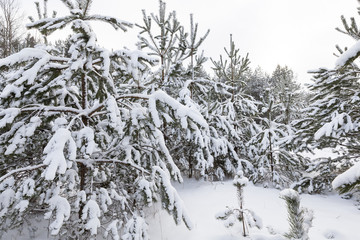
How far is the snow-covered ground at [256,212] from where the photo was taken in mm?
A: 3387

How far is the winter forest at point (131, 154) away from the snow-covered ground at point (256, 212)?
23mm

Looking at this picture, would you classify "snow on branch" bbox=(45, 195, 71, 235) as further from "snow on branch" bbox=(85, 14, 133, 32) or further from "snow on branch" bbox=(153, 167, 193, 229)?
"snow on branch" bbox=(85, 14, 133, 32)

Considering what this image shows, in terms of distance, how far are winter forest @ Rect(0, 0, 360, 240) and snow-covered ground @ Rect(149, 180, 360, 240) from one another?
0.02 meters

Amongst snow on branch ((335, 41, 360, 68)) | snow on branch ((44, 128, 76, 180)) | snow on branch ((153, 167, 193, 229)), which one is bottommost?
snow on branch ((153, 167, 193, 229))

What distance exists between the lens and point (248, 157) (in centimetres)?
848

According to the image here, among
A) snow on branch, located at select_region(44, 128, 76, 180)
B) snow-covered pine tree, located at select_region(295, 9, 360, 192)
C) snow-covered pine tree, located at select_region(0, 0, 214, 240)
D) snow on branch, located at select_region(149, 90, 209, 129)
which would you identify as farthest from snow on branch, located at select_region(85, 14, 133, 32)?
snow-covered pine tree, located at select_region(295, 9, 360, 192)

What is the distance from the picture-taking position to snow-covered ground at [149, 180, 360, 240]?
3387 millimetres

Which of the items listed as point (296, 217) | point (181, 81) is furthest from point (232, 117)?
point (296, 217)

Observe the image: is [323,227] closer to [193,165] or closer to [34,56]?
[193,165]

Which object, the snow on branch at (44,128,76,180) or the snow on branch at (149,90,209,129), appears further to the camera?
the snow on branch at (149,90,209,129)

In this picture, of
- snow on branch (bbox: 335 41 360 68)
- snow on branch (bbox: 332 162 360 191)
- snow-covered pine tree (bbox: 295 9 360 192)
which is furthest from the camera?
snow-covered pine tree (bbox: 295 9 360 192)

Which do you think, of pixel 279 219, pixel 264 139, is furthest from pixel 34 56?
pixel 264 139

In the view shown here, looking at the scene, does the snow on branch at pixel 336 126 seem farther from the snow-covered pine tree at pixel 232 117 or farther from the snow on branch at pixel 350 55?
the snow on branch at pixel 350 55

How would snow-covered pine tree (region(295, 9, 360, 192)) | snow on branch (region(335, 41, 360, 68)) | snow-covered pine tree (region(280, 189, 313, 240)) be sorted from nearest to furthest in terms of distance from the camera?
snow on branch (region(335, 41, 360, 68)) → snow-covered pine tree (region(280, 189, 313, 240)) → snow-covered pine tree (region(295, 9, 360, 192))
